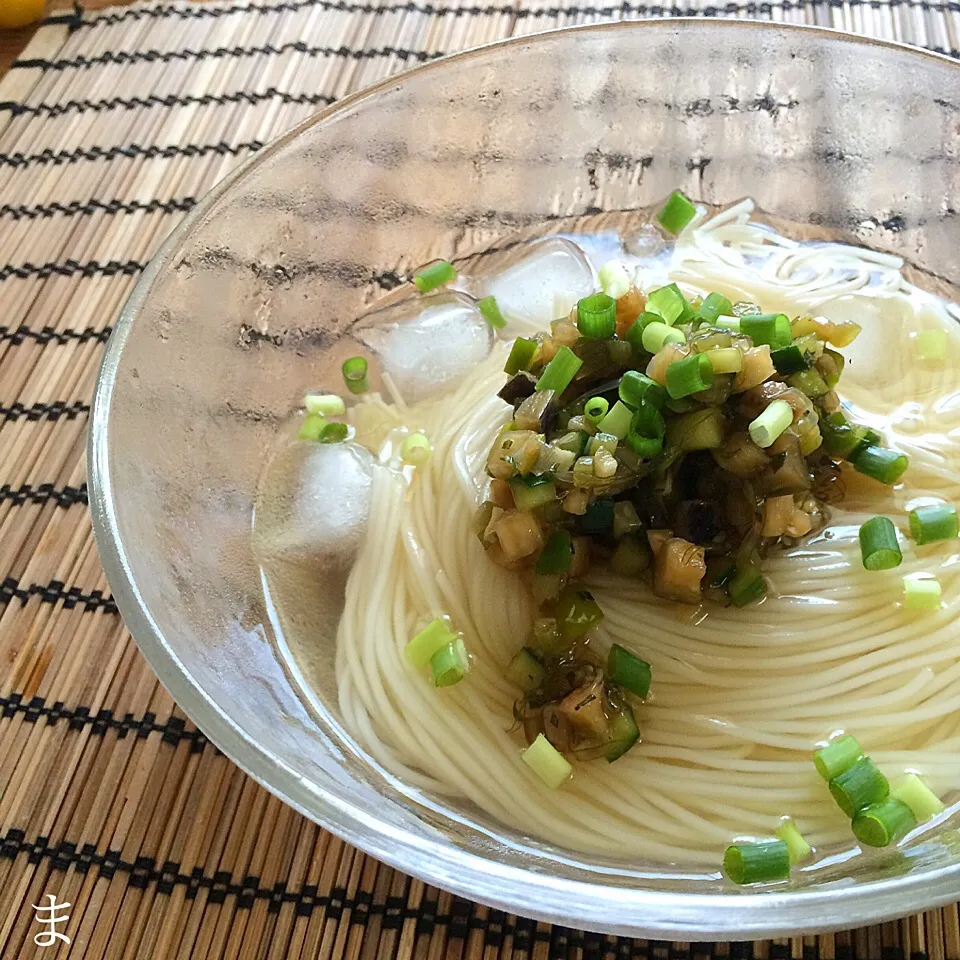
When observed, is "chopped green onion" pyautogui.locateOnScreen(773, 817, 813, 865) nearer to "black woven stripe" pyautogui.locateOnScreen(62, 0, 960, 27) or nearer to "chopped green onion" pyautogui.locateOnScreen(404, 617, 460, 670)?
"chopped green onion" pyautogui.locateOnScreen(404, 617, 460, 670)

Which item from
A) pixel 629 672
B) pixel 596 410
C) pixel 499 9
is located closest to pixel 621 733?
pixel 629 672

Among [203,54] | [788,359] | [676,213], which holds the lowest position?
[676,213]

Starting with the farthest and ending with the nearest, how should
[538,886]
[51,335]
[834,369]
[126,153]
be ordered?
[126,153] < [51,335] < [834,369] < [538,886]

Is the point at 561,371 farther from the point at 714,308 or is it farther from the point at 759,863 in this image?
the point at 759,863

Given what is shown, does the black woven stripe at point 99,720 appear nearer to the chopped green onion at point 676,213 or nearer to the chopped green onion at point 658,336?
the chopped green onion at point 658,336

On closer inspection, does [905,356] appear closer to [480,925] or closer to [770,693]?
[770,693]

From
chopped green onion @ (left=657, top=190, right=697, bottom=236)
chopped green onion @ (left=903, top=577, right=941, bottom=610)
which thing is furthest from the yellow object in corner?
chopped green onion @ (left=903, top=577, right=941, bottom=610)
